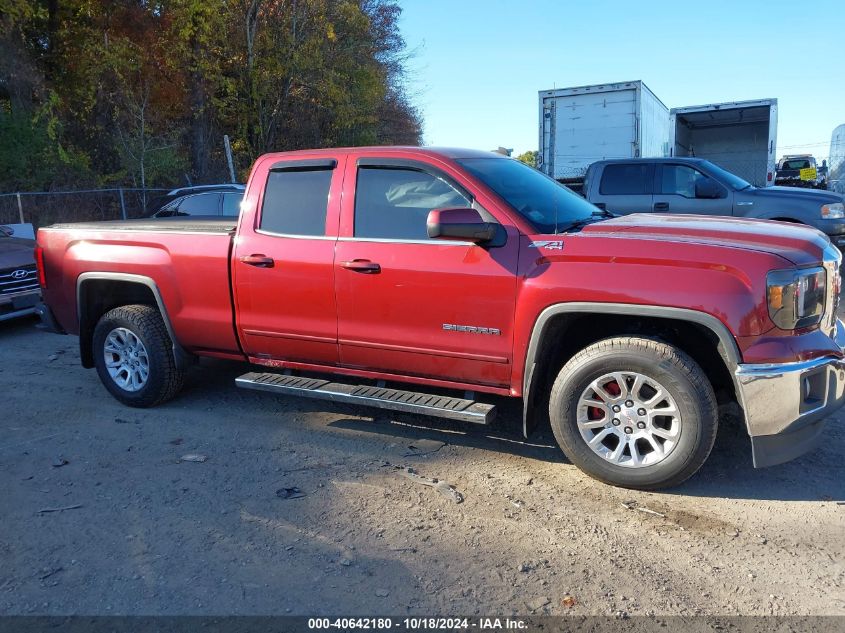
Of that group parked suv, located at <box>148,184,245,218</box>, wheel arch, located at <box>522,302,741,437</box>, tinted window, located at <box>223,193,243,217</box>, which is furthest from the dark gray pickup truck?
wheel arch, located at <box>522,302,741,437</box>

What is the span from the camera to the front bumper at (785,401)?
3428mm

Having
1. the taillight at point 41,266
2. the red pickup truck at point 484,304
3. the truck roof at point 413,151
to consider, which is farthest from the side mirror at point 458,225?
the taillight at point 41,266

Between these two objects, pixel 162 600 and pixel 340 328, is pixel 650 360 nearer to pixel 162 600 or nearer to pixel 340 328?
pixel 340 328

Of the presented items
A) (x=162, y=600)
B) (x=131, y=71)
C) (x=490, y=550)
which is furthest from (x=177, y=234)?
(x=131, y=71)

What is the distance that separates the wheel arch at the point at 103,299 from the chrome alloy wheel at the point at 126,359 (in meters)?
0.26

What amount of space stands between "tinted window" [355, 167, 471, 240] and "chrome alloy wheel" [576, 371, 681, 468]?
4.66 feet

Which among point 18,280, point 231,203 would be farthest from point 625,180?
point 18,280

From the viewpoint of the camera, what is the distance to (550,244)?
3930 mm

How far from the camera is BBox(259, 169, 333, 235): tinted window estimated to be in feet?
15.6

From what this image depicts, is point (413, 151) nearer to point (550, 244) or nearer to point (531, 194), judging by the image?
point (531, 194)

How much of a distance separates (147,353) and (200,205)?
19.1 ft

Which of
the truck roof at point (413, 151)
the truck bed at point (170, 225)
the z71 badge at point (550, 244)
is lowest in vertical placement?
the z71 badge at point (550, 244)

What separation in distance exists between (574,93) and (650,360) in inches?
557

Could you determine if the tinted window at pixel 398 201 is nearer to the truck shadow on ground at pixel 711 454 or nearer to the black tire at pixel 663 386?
the black tire at pixel 663 386
